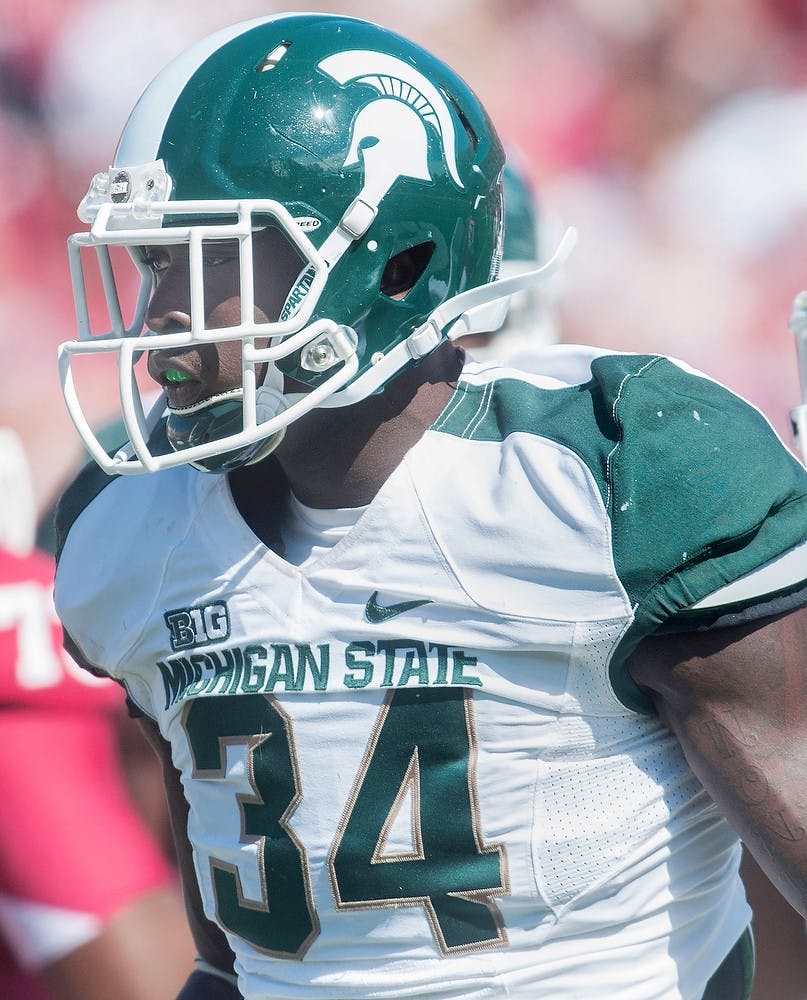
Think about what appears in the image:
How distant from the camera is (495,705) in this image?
1229 mm

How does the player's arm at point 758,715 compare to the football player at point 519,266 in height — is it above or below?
above

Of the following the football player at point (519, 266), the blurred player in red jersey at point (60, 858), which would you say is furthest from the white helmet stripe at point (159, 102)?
the football player at point (519, 266)

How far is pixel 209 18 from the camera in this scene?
408 centimetres

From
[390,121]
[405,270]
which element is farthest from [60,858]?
[390,121]

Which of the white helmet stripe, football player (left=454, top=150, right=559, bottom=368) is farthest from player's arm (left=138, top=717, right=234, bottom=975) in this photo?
football player (left=454, top=150, right=559, bottom=368)

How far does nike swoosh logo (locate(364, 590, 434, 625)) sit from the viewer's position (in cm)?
125

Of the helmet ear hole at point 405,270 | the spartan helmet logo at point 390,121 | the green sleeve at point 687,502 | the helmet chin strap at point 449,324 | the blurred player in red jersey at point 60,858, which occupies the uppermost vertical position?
the spartan helmet logo at point 390,121

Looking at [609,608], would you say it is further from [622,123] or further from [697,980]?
[622,123]

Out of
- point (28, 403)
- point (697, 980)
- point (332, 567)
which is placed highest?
point (332, 567)

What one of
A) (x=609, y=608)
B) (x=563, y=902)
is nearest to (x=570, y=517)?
(x=609, y=608)

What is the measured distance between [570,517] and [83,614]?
1.96 feet

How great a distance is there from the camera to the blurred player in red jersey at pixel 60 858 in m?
2.43

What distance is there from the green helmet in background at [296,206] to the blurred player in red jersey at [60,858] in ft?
4.07

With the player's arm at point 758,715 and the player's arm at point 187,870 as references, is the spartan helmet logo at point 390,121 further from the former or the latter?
the player's arm at point 187,870
